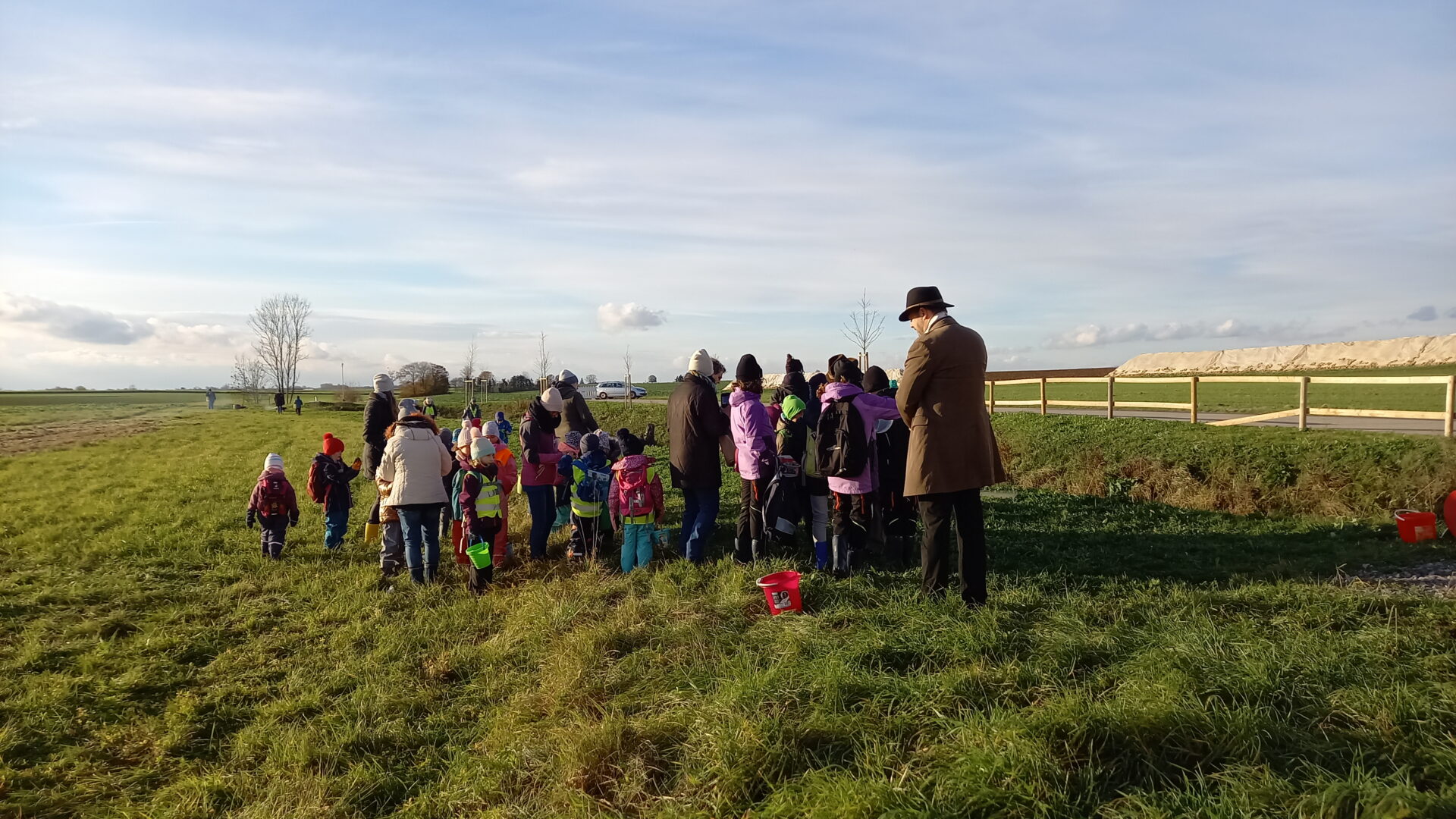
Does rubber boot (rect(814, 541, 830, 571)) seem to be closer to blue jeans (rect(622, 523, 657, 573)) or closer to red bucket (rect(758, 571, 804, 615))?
red bucket (rect(758, 571, 804, 615))

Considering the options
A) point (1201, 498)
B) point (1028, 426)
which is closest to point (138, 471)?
point (1028, 426)

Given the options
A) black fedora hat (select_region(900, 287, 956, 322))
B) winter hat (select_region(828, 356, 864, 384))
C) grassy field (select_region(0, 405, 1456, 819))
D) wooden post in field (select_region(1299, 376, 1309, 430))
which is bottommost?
grassy field (select_region(0, 405, 1456, 819))

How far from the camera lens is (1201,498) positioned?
9.80 meters

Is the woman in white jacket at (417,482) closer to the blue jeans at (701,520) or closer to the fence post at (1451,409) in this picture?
the blue jeans at (701,520)

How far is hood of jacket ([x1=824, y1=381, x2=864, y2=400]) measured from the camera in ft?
20.1

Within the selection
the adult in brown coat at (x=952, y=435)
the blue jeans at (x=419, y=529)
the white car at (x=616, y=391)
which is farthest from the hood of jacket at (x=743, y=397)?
the white car at (x=616, y=391)

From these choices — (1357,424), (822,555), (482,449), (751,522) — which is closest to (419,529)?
(482,449)

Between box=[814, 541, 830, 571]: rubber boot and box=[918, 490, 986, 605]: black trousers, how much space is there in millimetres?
1255

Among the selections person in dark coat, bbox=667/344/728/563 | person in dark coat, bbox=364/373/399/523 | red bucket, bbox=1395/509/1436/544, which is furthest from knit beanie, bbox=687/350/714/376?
red bucket, bbox=1395/509/1436/544

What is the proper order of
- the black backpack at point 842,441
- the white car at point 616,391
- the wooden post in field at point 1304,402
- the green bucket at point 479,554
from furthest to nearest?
the white car at point 616,391, the wooden post in field at point 1304,402, the green bucket at point 479,554, the black backpack at point 842,441

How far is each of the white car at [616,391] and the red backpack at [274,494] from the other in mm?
35829

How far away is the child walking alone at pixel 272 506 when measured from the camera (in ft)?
27.5

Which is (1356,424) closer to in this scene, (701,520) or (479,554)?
(701,520)

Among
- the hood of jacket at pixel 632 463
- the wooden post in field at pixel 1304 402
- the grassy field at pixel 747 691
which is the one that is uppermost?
the wooden post in field at pixel 1304 402
